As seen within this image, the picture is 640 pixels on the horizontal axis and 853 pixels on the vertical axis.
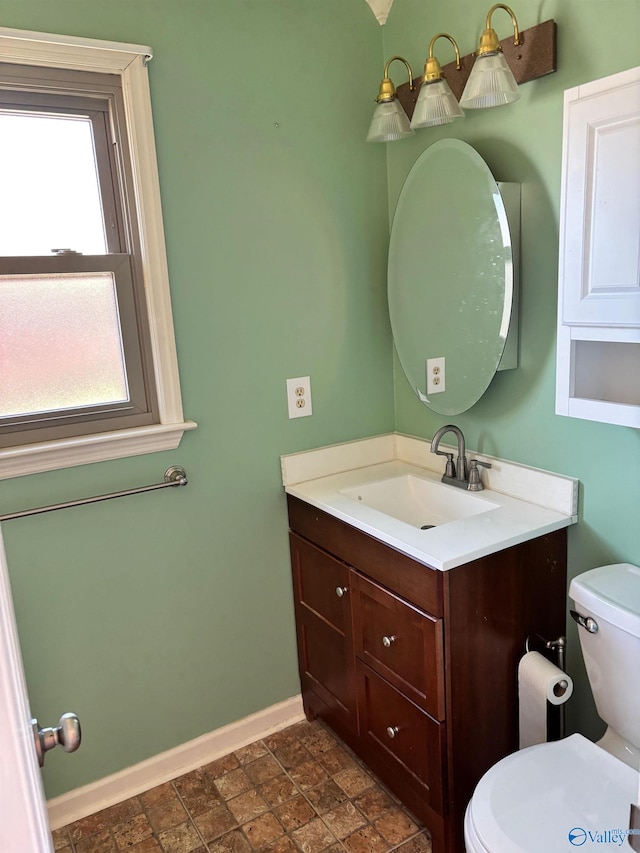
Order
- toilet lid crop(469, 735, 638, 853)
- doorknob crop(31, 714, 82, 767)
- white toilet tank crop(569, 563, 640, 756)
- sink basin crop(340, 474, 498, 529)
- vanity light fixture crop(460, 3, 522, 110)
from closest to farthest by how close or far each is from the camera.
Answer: doorknob crop(31, 714, 82, 767) → toilet lid crop(469, 735, 638, 853) → white toilet tank crop(569, 563, 640, 756) → vanity light fixture crop(460, 3, 522, 110) → sink basin crop(340, 474, 498, 529)

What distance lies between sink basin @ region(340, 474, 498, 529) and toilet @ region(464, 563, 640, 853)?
0.51m

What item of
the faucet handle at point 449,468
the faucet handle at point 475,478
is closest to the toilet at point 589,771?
the faucet handle at point 475,478

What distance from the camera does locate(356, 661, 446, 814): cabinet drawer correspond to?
162cm

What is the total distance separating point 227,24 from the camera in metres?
1.81

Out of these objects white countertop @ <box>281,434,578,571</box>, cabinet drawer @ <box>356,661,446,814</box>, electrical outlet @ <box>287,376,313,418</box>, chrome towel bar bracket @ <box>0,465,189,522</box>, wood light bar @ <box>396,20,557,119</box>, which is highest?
wood light bar @ <box>396,20,557,119</box>

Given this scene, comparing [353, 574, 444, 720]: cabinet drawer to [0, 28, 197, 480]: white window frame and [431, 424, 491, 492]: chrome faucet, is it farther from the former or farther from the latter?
[0, 28, 197, 480]: white window frame

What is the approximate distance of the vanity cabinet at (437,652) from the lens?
1.57m

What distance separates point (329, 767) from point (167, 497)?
3.34 ft

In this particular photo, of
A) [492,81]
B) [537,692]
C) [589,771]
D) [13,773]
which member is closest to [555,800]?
[589,771]

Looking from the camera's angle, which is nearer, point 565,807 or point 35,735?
point 35,735

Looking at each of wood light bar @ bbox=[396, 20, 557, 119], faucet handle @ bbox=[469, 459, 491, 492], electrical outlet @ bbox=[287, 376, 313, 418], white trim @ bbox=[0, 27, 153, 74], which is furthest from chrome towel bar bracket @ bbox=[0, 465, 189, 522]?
wood light bar @ bbox=[396, 20, 557, 119]

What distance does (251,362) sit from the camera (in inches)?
79.4

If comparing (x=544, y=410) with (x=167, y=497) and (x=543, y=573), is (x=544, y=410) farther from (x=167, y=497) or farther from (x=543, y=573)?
(x=167, y=497)

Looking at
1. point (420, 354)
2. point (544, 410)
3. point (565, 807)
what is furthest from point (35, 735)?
point (420, 354)
